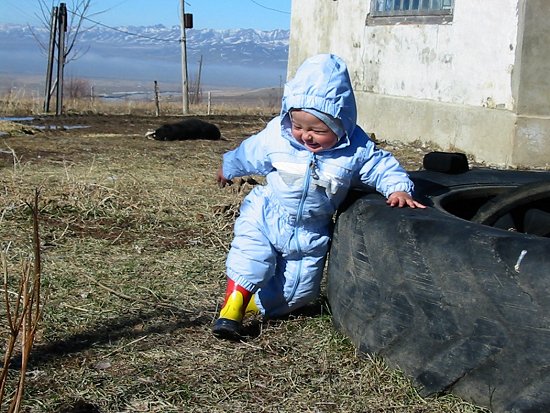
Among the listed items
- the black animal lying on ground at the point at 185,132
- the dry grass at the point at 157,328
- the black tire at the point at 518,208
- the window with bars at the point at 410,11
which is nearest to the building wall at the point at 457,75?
the window with bars at the point at 410,11

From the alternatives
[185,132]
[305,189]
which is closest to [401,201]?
[305,189]

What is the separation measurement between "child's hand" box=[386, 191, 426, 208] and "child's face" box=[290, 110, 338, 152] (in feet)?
1.13

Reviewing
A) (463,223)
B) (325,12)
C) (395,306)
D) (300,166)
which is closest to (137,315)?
(300,166)

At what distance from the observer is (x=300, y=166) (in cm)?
373

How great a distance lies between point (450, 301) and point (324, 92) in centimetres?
106

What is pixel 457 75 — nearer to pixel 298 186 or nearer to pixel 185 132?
pixel 185 132

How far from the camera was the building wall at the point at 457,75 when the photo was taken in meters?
9.65

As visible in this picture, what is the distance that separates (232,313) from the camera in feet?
12.7

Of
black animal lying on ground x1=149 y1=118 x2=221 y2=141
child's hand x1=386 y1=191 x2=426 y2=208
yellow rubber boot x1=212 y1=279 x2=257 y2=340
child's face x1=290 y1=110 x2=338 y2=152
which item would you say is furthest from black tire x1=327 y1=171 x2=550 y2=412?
black animal lying on ground x1=149 y1=118 x2=221 y2=141

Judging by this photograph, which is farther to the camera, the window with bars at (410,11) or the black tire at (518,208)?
the window with bars at (410,11)

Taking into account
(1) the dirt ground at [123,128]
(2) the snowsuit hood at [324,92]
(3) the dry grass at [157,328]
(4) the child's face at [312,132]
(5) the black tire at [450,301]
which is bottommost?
(1) the dirt ground at [123,128]

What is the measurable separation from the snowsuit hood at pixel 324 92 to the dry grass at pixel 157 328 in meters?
0.95

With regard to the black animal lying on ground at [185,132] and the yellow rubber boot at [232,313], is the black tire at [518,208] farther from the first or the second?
the black animal lying on ground at [185,132]

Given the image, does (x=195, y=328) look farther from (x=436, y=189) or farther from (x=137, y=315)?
(x=436, y=189)
